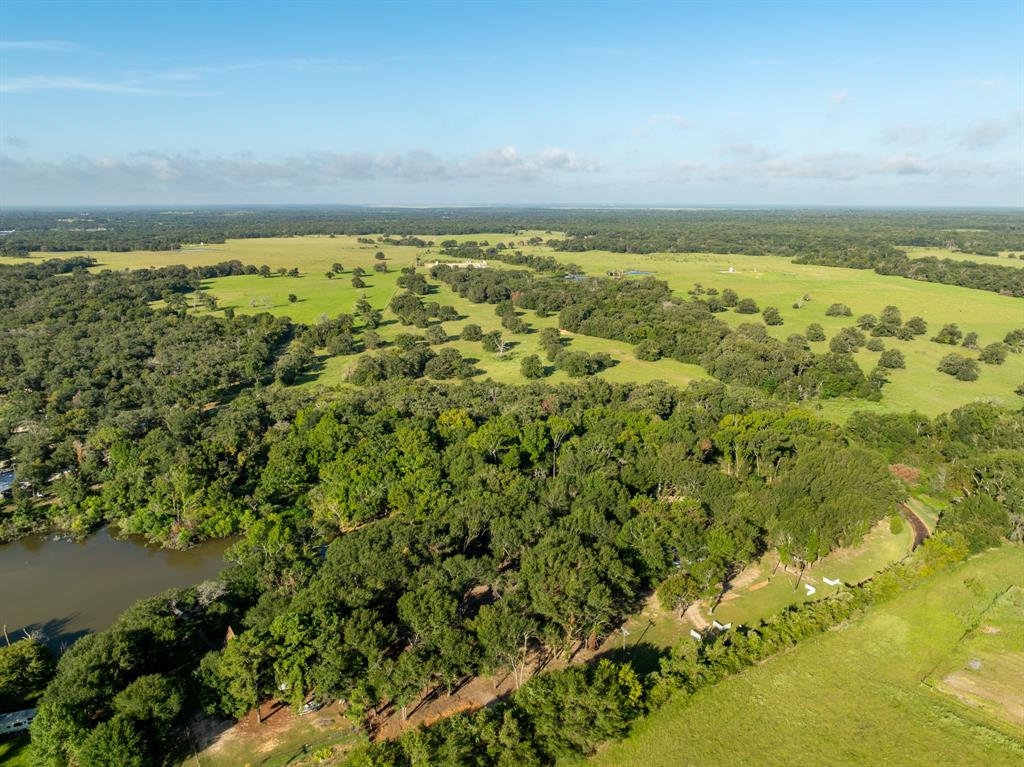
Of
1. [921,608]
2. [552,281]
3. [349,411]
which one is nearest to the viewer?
[921,608]

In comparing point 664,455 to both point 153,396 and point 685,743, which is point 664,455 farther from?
point 153,396

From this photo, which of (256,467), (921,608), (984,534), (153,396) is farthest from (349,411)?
(984,534)

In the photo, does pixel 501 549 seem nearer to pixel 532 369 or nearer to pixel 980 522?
pixel 980 522

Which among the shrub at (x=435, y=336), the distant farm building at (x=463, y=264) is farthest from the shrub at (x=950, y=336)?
the distant farm building at (x=463, y=264)

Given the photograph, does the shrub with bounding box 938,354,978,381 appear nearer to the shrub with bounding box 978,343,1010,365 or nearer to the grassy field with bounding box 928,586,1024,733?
the shrub with bounding box 978,343,1010,365

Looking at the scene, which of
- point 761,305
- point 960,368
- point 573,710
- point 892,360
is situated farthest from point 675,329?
point 573,710

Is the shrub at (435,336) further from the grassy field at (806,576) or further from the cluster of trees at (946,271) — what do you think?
the cluster of trees at (946,271)
